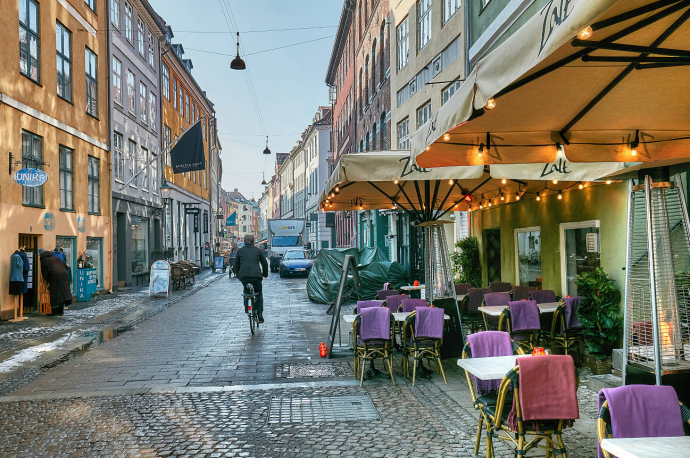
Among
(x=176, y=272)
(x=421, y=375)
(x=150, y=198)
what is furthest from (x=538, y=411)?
(x=150, y=198)

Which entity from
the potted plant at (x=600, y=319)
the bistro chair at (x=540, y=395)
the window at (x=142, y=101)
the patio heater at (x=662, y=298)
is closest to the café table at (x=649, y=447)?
the bistro chair at (x=540, y=395)

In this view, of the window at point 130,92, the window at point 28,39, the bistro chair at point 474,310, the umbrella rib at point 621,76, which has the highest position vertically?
the window at point 130,92

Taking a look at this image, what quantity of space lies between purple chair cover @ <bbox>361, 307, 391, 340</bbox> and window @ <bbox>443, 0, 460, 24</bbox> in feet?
39.1

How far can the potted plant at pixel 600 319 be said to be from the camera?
779 centimetres

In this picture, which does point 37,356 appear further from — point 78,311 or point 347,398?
point 78,311

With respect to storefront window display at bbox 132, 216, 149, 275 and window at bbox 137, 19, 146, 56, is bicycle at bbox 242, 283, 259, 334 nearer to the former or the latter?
storefront window display at bbox 132, 216, 149, 275

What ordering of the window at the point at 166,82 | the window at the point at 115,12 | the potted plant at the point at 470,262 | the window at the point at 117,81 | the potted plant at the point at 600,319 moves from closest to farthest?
the potted plant at the point at 600,319 < the potted plant at the point at 470,262 < the window at the point at 115,12 < the window at the point at 117,81 < the window at the point at 166,82

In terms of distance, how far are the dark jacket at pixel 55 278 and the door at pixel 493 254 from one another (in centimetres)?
1089

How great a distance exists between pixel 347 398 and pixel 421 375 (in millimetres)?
1499

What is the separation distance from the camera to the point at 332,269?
1880 cm

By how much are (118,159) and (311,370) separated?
60.0ft

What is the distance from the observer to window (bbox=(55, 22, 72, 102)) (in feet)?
58.5

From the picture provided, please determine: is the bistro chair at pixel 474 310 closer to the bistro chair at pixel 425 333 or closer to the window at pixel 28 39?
the bistro chair at pixel 425 333

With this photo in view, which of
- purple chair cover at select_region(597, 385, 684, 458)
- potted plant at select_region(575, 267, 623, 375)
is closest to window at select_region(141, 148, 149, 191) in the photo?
potted plant at select_region(575, 267, 623, 375)
